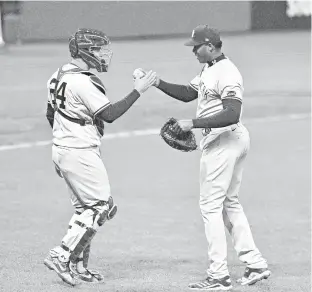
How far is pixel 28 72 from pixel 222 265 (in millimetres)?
18648

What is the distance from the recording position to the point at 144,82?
7973mm

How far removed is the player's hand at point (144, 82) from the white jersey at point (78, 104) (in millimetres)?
300

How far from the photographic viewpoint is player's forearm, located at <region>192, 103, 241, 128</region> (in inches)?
300

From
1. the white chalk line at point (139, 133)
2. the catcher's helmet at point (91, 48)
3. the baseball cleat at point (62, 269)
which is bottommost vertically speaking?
the white chalk line at point (139, 133)

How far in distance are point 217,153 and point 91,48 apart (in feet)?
4.34

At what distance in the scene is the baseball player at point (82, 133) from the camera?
7723 millimetres

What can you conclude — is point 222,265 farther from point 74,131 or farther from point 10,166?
point 10,166

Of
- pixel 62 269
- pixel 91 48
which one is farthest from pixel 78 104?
pixel 62 269

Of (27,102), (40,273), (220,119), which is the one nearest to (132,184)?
(40,273)

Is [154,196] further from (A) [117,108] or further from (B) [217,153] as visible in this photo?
(A) [117,108]

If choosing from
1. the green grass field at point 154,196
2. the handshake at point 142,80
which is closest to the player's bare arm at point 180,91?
the handshake at point 142,80

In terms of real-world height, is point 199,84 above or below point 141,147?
above

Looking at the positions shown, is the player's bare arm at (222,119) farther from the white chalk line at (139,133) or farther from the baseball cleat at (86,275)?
the white chalk line at (139,133)

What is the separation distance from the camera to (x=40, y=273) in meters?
8.41
